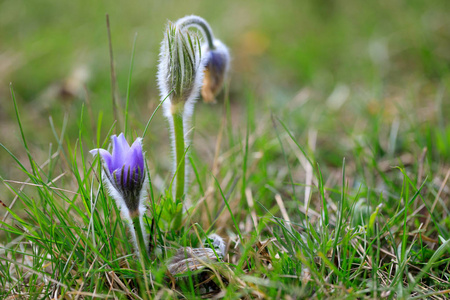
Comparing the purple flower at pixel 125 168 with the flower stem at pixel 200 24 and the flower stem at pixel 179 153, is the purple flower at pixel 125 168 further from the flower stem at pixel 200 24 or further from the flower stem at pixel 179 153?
the flower stem at pixel 200 24

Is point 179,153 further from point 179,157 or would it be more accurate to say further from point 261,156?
point 261,156

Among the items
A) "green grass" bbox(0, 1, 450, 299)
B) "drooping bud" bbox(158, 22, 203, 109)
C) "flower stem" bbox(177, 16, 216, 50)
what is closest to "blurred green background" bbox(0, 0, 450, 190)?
"green grass" bbox(0, 1, 450, 299)

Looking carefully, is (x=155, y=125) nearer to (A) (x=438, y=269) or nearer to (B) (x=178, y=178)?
(B) (x=178, y=178)

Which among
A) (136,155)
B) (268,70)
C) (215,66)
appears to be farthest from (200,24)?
(268,70)

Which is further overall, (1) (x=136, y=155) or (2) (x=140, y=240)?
(2) (x=140, y=240)

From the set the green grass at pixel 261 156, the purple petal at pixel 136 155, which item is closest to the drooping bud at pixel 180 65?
the green grass at pixel 261 156
